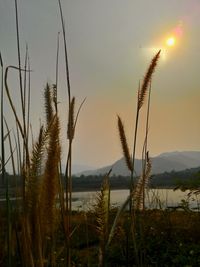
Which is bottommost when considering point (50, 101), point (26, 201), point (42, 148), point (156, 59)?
point (26, 201)

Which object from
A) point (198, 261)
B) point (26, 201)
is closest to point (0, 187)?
point (26, 201)

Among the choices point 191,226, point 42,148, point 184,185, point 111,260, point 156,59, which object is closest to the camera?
point 42,148

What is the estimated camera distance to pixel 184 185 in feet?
18.8

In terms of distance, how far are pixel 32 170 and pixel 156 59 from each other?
43.1 inches

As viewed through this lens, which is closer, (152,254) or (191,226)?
(152,254)

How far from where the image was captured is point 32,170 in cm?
128

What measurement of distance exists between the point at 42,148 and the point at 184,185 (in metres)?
4.72

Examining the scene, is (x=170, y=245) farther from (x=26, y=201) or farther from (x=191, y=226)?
(x=26, y=201)

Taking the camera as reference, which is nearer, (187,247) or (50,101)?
(50,101)

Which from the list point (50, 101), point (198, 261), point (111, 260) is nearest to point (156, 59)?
point (50, 101)

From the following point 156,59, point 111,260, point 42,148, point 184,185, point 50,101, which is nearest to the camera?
point 42,148

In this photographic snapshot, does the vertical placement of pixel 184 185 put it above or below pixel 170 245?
above

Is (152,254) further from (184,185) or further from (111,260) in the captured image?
(184,185)

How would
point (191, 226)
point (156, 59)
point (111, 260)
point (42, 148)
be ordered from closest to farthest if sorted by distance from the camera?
1. point (42, 148)
2. point (156, 59)
3. point (111, 260)
4. point (191, 226)
